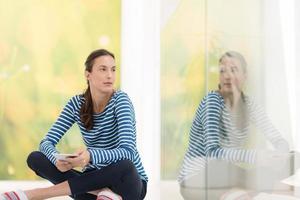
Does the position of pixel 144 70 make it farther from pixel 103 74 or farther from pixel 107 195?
pixel 107 195

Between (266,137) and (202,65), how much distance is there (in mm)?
438

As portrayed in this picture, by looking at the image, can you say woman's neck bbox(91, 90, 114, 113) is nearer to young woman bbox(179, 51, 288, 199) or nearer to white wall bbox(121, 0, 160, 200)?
young woman bbox(179, 51, 288, 199)

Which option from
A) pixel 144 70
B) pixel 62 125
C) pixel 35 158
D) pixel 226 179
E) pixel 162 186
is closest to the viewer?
pixel 226 179

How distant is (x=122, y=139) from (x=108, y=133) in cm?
12

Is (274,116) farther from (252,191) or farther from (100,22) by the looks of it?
(100,22)

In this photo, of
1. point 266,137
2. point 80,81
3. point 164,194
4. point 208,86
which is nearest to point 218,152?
point 208,86

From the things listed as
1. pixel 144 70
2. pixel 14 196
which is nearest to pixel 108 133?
pixel 14 196

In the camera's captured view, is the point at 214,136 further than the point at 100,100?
No

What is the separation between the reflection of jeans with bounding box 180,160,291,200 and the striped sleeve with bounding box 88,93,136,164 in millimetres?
279

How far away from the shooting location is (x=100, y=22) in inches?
133

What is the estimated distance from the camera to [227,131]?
3.74ft

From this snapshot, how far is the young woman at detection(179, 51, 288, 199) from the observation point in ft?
3.19

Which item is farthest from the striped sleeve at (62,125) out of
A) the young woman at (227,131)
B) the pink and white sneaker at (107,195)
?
the young woman at (227,131)

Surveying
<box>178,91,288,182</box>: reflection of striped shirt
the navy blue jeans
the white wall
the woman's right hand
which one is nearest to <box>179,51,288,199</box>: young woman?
<box>178,91,288,182</box>: reflection of striped shirt
